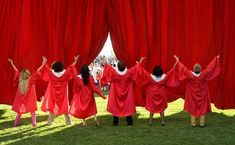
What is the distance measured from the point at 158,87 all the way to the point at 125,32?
1.95 meters

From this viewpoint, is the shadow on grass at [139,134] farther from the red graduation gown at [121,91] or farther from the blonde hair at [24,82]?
the blonde hair at [24,82]

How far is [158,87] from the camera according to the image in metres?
9.97

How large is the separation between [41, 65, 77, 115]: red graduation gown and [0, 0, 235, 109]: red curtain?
3.89 ft

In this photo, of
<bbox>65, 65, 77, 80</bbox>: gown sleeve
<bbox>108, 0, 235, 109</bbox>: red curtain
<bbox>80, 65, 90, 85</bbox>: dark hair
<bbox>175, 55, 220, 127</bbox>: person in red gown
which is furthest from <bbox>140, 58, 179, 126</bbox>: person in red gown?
<bbox>65, 65, 77, 80</bbox>: gown sleeve

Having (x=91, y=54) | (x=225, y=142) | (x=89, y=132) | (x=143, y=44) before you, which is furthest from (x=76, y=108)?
(x=225, y=142)

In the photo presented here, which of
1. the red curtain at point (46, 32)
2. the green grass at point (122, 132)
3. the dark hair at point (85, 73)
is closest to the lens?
the green grass at point (122, 132)

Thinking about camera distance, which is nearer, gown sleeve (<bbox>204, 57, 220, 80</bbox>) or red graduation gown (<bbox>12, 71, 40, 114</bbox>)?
red graduation gown (<bbox>12, 71, 40, 114</bbox>)

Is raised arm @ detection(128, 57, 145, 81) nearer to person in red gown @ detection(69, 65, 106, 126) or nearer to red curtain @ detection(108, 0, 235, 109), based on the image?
person in red gown @ detection(69, 65, 106, 126)

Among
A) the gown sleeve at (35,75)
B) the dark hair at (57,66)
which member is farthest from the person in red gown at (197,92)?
the gown sleeve at (35,75)

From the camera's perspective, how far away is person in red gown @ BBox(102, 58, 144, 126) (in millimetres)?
9844

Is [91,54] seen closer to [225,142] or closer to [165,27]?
[165,27]

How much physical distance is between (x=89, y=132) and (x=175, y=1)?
175 inches

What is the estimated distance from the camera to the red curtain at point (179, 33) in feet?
36.2

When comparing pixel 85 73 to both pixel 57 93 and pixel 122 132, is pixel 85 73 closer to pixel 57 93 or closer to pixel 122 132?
pixel 57 93
